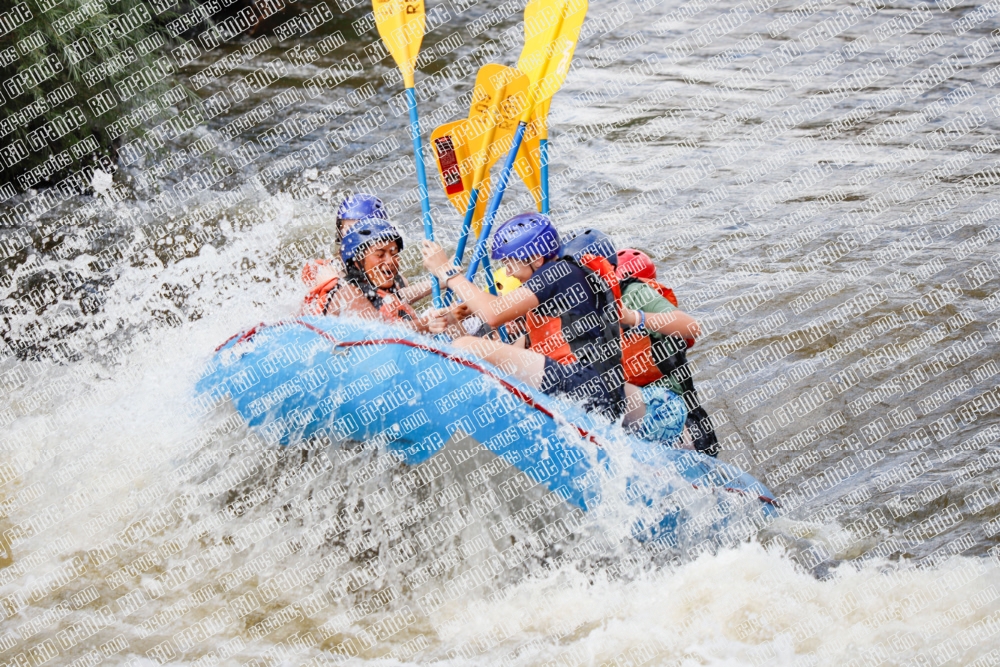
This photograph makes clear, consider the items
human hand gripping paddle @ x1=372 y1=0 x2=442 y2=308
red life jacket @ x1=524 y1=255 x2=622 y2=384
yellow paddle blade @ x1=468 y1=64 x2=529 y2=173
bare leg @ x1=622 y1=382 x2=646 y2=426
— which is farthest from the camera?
human hand gripping paddle @ x1=372 y1=0 x2=442 y2=308

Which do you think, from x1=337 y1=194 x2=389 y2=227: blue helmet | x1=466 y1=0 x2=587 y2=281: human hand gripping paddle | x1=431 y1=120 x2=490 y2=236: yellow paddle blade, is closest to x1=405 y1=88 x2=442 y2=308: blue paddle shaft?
x1=431 y1=120 x2=490 y2=236: yellow paddle blade

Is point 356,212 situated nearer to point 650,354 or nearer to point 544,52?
point 544,52

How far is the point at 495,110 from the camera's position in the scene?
472 cm

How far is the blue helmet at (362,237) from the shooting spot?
4539 millimetres

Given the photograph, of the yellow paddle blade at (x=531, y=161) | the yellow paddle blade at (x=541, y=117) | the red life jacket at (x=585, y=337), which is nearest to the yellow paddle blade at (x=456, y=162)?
the yellow paddle blade at (x=531, y=161)

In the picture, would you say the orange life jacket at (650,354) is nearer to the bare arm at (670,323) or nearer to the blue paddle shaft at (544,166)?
the bare arm at (670,323)

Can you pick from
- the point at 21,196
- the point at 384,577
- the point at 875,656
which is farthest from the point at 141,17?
the point at 875,656

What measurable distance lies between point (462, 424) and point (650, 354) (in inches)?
39.0

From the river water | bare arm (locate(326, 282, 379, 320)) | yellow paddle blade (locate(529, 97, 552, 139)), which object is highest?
yellow paddle blade (locate(529, 97, 552, 139))

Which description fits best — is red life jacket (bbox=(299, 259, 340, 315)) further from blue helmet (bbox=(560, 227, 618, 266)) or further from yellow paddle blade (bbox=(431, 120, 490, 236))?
blue helmet (bbox=(560, 227, 618, 266))

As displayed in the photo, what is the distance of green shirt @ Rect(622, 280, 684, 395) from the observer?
423 centimetres

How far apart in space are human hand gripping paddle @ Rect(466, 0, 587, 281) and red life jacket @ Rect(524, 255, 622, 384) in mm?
804

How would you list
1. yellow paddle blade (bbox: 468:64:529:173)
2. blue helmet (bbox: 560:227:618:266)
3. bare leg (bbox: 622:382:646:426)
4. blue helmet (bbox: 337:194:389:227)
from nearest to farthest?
1. blue helmet (bbox: 560:227:618:266)
2. bare leg (bbox: 622:382:646:426)
3. yellow paddle blade (bbox: 468:64:529:173)
4. blue helmet (bbox: 337:194:389:227)

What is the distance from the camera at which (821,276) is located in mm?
6480
